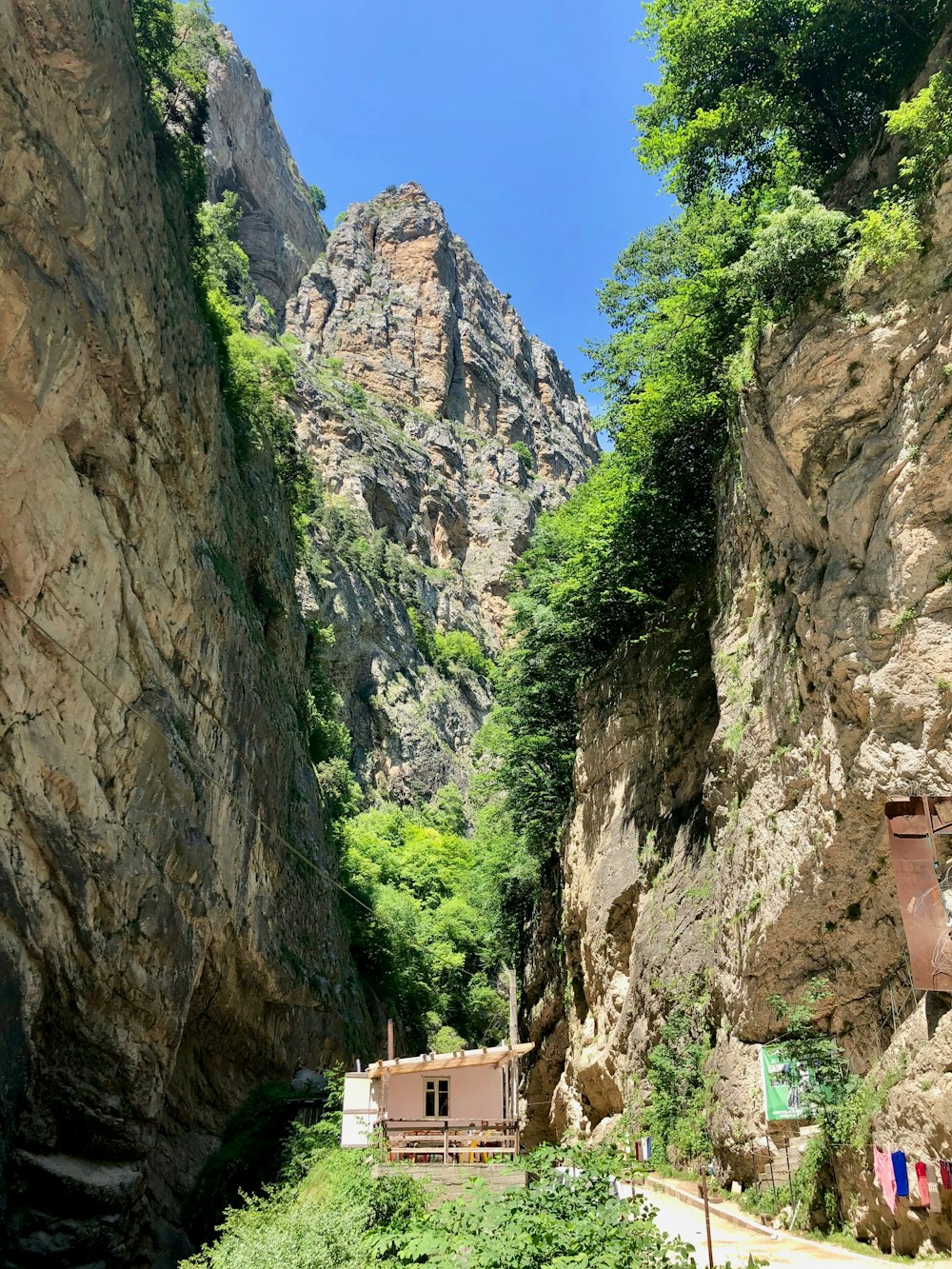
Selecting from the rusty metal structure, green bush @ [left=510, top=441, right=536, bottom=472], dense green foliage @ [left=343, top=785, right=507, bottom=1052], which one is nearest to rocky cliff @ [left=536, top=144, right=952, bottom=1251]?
the rusty metal structure

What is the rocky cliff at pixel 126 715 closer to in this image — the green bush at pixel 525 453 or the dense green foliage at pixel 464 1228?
the dense green foliage at pixel 464 1228

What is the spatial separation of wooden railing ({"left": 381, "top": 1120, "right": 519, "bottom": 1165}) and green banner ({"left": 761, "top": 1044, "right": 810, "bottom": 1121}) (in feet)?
14.9

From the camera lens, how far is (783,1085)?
1248 cm

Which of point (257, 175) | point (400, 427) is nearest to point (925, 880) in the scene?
point (400, 427)

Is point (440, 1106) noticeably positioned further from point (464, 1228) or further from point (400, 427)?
point (400, 427)

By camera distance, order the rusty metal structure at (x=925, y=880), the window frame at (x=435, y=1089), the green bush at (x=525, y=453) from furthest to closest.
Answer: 1. the green bush at (x=525, y=453)
2. the window frame at (x=435, y=1089)
3. the rusty metal structure at (x=925, y=880)

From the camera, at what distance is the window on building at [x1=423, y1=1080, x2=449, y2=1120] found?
746 inches

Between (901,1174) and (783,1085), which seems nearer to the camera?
(901,1174)

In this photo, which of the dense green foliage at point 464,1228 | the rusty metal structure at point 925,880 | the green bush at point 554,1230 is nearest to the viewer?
the green bush at point 554,1230

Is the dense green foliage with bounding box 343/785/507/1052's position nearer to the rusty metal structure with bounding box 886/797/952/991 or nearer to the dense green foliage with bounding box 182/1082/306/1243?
the dense green foliage with bounding box 182/1082/306/1243

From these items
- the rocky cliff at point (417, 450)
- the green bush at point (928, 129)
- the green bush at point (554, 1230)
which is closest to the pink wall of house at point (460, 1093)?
the green bush at point (554, 1230)

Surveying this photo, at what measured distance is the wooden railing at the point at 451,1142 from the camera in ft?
49.1

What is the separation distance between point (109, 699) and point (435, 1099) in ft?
34.8

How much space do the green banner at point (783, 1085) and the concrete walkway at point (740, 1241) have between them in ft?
4.49
